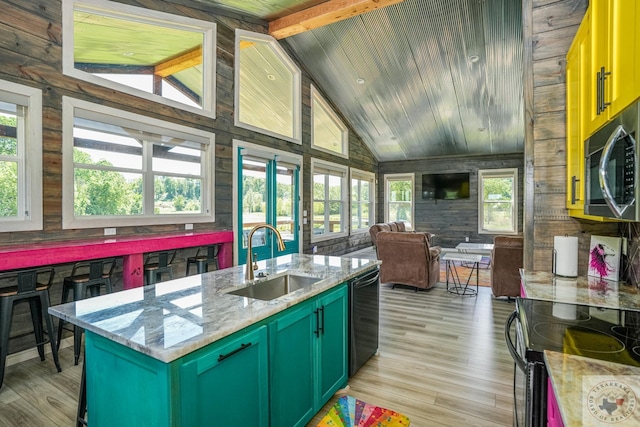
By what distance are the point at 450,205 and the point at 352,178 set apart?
10.4 feet

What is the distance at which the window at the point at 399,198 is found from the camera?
1030cm

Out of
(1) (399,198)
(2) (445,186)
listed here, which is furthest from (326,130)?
(2) (445,186)

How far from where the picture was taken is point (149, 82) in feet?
13.1

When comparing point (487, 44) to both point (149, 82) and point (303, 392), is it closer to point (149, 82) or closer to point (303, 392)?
point (149, 82)

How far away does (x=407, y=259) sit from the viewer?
5.00 m

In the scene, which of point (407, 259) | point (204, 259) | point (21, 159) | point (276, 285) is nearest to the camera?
Answer: point (276, 285)

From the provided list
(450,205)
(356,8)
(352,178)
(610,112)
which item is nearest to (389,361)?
(610,112)

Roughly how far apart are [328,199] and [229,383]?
6559mm

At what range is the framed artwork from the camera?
1.98m

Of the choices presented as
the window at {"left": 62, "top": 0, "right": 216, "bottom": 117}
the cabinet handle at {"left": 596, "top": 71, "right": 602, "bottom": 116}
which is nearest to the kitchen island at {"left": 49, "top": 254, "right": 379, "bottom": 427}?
the cabinet handle at {"left": 596, "top": 71, "right": 602, "bottom": 116}

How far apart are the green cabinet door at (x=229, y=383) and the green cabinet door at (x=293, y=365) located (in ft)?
0.25

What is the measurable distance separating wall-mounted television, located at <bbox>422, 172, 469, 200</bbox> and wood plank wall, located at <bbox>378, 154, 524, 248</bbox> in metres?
0.16

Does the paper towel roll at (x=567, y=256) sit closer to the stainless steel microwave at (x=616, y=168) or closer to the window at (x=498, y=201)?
the stainless steel microwave at (x=616, y=168)

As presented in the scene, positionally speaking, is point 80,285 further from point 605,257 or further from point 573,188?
point 605,257
